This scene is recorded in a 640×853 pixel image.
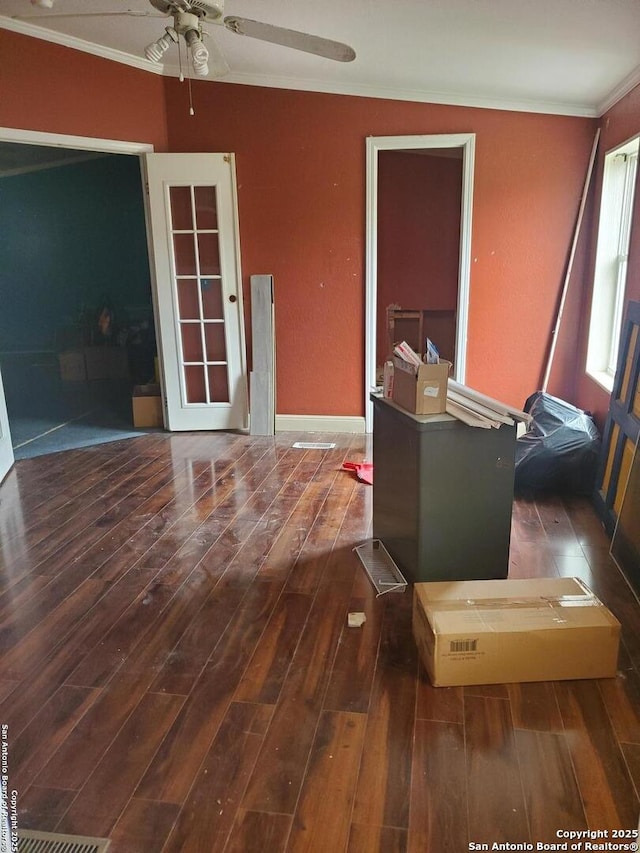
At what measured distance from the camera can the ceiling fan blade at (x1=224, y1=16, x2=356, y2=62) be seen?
243cm

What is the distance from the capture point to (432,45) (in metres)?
3.31

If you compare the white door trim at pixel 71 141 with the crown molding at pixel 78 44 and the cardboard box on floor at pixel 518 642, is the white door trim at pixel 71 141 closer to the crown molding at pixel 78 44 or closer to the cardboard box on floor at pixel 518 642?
the crown molding at pixel 78 44

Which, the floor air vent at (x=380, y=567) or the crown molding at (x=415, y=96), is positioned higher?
the crown molding at (x=415, y=96)

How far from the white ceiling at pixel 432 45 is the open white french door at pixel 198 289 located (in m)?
0.74

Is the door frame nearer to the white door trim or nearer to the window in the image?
the window

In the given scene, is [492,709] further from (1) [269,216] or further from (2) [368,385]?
(1) [269,216]

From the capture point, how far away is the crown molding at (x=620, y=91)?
10.9ft

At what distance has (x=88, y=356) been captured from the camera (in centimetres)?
642

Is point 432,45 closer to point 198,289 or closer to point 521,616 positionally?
point 198,289

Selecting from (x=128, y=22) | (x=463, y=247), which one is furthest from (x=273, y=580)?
(x=128, y=22)

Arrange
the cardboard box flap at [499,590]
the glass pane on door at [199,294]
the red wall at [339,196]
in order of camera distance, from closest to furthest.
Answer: the cardboard box flap at [499,590]
the red wall at [339,196]
the glass pane on door at [199,294]

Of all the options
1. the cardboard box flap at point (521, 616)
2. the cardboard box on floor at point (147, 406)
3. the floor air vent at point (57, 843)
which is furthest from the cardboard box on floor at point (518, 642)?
the cardboard box on floor at point (147, 406)

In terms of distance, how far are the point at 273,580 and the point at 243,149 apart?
11.2 feet

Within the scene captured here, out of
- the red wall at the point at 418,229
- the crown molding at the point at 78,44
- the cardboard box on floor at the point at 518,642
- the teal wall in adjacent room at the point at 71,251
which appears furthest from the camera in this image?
the teal wall in adjacent room at the point at 71,251
